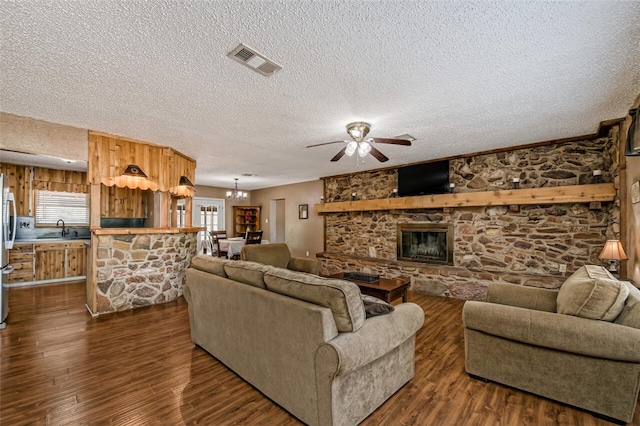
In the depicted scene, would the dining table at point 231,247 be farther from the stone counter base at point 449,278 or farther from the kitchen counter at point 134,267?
the stone counter base at point 449,278

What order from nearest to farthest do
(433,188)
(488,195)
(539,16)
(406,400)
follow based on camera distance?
(539,16)
(406,400)
(488,195)
(433,188)

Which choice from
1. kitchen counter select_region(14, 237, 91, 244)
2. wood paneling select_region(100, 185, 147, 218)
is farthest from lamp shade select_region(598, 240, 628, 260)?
wood paneling select_region(100, 185, 147, 218)

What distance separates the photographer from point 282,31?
1.77 meters

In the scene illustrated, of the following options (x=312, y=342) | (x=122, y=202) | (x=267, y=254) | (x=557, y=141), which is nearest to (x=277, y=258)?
(x=267, y=254)

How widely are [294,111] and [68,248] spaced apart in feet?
19.9

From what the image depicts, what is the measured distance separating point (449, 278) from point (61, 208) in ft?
26.3

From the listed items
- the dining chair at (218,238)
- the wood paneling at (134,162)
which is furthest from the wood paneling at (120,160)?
the dining chair at (218,238)

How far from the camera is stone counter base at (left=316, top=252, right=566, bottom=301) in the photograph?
164 inches

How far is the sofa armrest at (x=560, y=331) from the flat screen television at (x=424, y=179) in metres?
3.26

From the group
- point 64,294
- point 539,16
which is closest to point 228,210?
point 64,294

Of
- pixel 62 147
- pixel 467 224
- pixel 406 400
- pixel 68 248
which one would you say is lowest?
pixel 406 400

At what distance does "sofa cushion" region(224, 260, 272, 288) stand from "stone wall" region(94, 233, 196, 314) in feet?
7.92

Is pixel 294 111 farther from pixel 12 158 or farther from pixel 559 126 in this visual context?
pixel 12 158

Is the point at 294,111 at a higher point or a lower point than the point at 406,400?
higher
